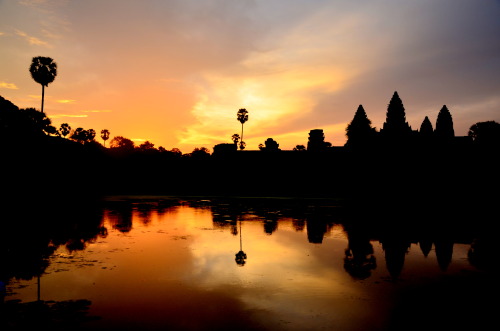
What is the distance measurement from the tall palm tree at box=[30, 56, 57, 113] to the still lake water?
60.6 metres

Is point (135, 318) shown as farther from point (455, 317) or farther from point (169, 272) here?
point (455, 317)

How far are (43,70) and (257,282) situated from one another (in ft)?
236

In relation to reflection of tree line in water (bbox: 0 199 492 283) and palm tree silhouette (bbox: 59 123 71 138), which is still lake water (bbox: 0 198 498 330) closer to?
reflection of tree line in water (bbox: 0 199 492 283)

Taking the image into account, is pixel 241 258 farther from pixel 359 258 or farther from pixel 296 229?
pixel 296 229

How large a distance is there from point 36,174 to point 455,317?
5623 centimetres

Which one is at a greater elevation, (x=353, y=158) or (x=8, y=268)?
(x=353, y=158)

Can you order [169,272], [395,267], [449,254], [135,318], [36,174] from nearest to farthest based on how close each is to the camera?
[135,318]
[169,272]
[395,267]
[449,254]
[36,174]

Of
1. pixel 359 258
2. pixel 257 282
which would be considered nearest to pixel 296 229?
pixel 359 258

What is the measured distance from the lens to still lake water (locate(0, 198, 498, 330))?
7594 mm

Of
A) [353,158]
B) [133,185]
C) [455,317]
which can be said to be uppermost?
[353,158]

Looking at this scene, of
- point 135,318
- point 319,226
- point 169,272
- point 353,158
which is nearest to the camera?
A: point 135,318

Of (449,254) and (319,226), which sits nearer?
(449,254)

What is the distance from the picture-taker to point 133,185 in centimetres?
6100

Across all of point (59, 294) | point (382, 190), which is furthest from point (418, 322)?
point (382, 190)
